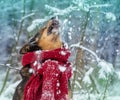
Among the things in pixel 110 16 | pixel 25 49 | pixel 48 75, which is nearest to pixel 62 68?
pixel 48 75

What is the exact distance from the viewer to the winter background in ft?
6.56

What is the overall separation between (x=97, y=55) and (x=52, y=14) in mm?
303

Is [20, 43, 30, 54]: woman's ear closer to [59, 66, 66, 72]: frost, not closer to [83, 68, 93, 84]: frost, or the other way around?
[59, 66, 66, 72]: frost

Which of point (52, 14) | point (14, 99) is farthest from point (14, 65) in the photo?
point (52, 14)

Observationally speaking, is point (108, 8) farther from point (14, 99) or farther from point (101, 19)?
point (14, 99)

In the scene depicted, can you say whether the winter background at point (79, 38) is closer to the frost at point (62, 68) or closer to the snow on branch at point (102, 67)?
the snow on branch at point (102, 67)

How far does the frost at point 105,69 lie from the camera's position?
2020 millimetres

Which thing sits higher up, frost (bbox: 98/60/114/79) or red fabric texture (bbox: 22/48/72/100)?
red fabric texture (bbox: 22/48/72/100)

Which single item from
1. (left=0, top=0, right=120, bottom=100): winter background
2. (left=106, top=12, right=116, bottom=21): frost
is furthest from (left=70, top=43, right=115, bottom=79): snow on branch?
(left=106, top=12, right=116, bottom=21): frost

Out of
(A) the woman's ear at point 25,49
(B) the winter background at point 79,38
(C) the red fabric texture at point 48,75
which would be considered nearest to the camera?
(C) the red fabric texture at point 48,75

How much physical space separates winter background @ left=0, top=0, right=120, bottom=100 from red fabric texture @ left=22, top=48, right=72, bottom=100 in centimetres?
19

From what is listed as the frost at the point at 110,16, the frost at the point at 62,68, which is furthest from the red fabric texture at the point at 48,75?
the frost at the point at 110,16

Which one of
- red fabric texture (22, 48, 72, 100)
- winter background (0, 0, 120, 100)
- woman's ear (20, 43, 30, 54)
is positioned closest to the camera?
red fabric texture (22, 48, 72, 100)

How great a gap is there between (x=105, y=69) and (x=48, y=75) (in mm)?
400
